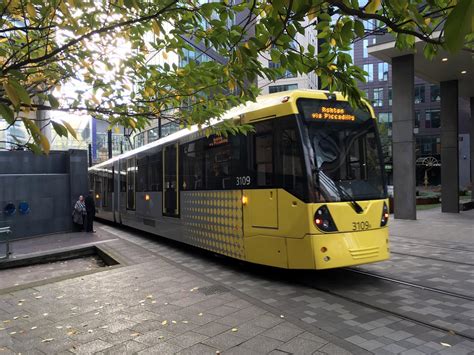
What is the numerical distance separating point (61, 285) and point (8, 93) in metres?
5.69

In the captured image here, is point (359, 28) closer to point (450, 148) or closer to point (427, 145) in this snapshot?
point (450, 148)

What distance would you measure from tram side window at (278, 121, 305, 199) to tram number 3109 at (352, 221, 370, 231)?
0.98m

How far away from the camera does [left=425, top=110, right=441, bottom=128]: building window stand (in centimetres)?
6247

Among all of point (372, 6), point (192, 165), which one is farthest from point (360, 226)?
point (192, 165)

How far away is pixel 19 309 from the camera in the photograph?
615 cm

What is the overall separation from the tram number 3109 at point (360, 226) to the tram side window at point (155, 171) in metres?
6.46

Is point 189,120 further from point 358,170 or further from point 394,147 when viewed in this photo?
point 394,147

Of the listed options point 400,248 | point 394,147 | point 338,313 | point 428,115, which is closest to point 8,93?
point 338,313

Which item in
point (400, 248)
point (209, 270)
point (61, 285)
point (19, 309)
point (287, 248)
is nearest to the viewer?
point (19, 309)

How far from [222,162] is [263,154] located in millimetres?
1332

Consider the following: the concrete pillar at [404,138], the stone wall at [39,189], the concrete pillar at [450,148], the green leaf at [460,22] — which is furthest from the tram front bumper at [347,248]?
the concrete pillar at [450,148]

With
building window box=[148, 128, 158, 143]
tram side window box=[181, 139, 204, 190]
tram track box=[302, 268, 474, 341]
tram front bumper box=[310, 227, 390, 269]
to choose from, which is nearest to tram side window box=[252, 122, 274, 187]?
tram front bumper box=[310, 227, 390, 269]

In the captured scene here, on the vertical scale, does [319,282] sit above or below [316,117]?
below

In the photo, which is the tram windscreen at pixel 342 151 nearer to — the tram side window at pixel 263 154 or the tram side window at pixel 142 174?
the tram side window at pixel 263 154
